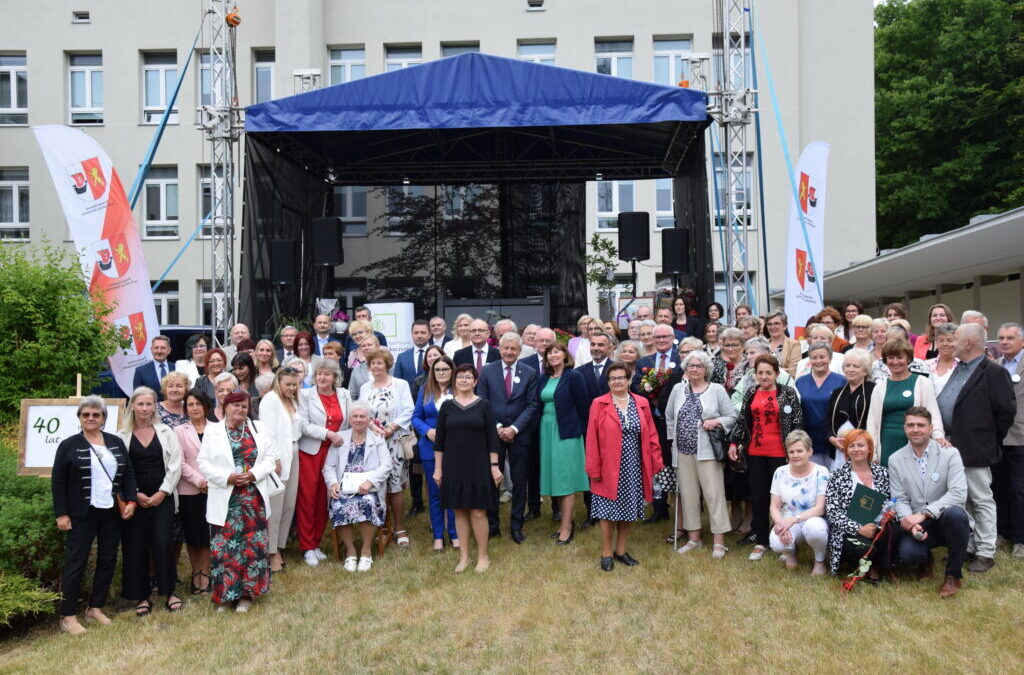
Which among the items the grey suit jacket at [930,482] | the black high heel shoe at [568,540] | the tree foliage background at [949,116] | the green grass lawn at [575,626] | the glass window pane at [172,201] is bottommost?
the green grass lawn at [575,626]

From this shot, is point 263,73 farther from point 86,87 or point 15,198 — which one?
point 15,198

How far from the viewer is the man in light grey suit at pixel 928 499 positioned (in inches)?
198

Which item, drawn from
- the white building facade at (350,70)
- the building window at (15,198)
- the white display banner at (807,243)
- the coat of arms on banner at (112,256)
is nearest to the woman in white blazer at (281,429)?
the coat of arms on banner at (112,256)

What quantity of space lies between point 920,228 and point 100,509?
23.7 metres

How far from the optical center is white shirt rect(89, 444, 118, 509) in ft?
16.1

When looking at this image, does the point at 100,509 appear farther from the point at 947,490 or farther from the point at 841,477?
the point at 947,490

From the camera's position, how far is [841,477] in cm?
527

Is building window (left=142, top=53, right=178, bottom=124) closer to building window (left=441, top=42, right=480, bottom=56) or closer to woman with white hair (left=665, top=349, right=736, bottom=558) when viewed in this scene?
building window (left=441, top=42, right=480, bottom=56)

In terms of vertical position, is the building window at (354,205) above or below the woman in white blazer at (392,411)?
above

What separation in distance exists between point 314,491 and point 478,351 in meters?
1.75

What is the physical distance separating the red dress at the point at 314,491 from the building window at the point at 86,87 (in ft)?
55.3

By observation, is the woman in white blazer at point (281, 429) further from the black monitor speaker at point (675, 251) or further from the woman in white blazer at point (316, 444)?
the black monitor speaker at point (675, 251)

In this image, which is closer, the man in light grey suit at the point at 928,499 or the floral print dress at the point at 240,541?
the man in light grey suit at the point at 928,499

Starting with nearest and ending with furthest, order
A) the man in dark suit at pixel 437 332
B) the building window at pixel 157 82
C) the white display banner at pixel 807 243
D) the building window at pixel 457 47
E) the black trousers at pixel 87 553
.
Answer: the black trousers at pixel 87 553 < the man in dark suit at pixel 437 332 < the white display banner at pixel 807 243 < the building window at pixel 457 47 < the building window at pixel 157 82
